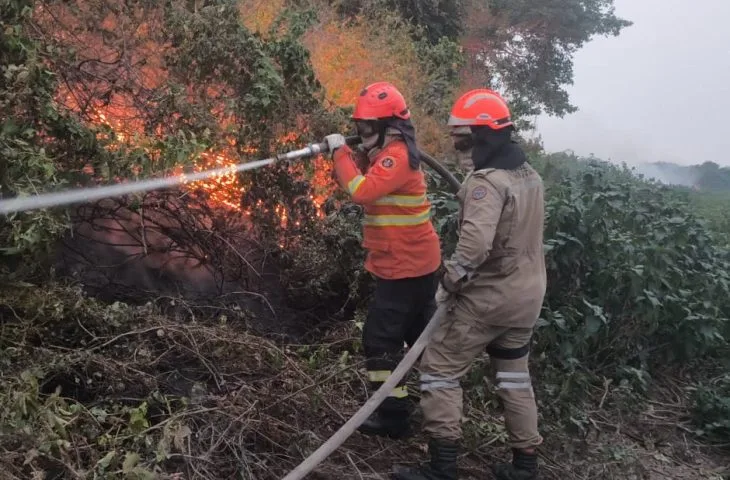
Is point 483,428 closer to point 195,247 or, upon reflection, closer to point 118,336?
point 118,336

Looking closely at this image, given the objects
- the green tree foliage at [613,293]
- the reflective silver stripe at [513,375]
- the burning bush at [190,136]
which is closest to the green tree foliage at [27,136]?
the burning bush at [190,136]

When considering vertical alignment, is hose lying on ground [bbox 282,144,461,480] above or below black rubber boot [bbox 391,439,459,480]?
above

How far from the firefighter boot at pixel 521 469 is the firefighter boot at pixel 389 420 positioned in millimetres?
619

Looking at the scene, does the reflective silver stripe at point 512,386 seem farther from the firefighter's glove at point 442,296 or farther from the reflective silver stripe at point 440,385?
the firefighter's glove at point 442,296

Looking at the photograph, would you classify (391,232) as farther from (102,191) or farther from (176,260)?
(176,260)

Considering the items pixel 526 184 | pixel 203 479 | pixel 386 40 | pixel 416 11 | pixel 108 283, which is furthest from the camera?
pixel 416 11

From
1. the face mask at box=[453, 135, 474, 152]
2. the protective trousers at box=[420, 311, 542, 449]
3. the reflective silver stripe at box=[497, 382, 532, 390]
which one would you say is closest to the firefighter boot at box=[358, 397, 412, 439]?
the protective trousers at box=[420, 311, 542, 449]

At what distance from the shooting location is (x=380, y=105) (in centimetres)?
396

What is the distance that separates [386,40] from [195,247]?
809 cm

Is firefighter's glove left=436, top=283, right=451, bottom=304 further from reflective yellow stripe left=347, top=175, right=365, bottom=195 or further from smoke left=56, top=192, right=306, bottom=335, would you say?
smoke left=56, top=192, right=306, bottom=335

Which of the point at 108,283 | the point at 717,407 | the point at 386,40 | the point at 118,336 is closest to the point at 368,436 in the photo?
the point at 118,336

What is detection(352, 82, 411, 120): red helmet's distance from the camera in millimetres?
3965

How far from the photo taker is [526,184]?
12.0 feet

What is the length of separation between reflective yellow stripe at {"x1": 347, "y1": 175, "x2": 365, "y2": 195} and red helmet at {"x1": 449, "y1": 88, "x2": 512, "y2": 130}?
0.60 meters
